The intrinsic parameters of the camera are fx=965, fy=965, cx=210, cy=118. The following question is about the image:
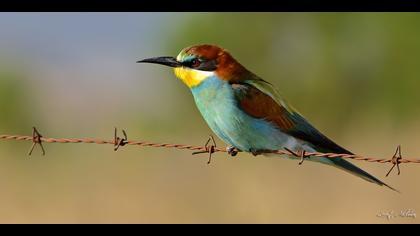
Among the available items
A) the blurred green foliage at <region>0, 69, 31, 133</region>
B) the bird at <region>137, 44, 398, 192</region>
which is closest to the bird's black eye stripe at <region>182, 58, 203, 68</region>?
the bird at <region>137, 44, 398, 192</region>

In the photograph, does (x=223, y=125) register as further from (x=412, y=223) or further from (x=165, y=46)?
(x=165, y=46)

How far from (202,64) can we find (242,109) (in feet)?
0.95

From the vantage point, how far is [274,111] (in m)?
4.43

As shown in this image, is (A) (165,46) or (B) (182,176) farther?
(A) (165,46)

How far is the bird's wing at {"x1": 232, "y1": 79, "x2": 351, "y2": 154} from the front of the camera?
171 inches

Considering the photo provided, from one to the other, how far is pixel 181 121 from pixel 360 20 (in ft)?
10.7

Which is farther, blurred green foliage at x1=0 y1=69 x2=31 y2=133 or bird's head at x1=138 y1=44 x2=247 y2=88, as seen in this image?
blurred green foliage at x1=0 y1=69 x2=31 y2=133

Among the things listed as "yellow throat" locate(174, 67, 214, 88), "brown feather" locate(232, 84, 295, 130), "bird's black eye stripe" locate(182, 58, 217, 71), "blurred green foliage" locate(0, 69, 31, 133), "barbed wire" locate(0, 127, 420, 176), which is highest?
"bird's black eye stripe" locate(182, 58, 217, 71)

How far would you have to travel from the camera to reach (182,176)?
263 inches

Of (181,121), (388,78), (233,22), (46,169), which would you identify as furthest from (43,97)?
(46,169)

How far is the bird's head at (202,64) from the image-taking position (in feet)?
14.5

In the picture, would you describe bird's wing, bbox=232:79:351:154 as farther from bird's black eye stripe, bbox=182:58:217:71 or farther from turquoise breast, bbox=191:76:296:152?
bird's black eye stripe, bbox=182:58:217:71

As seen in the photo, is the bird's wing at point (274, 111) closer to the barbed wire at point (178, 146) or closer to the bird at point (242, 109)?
the bird at point (242, 109)

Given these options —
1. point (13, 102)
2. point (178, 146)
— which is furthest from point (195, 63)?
point (13, 102)
